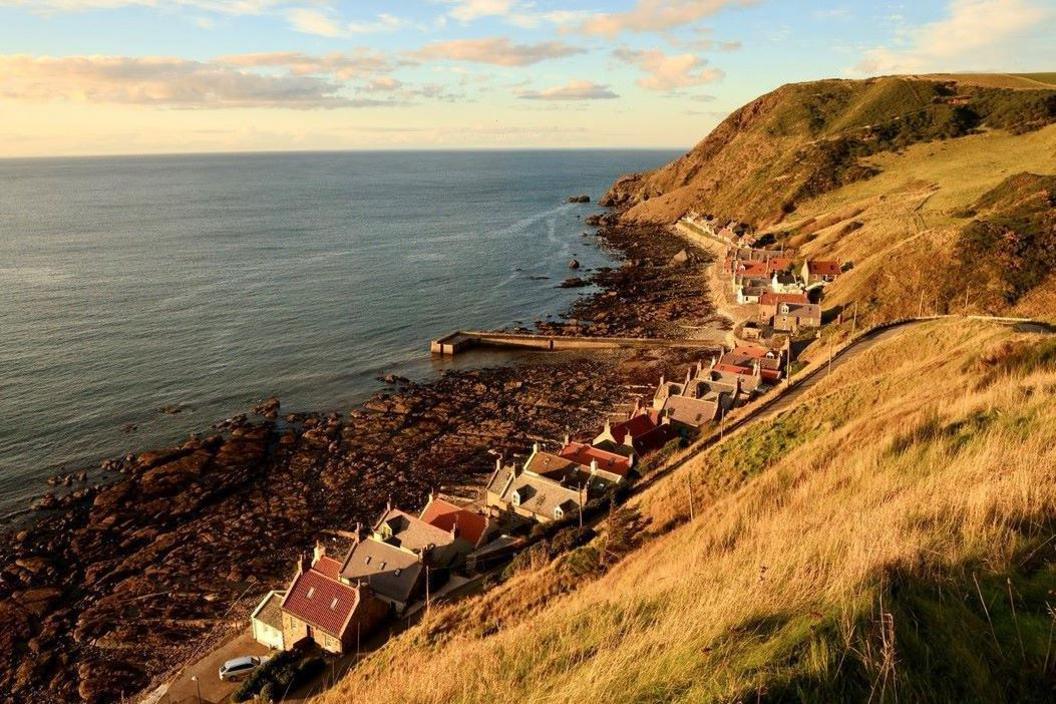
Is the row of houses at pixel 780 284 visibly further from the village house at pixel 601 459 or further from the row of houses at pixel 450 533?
the village house at pixel 601 459

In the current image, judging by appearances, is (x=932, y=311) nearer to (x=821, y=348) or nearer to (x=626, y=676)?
(x=821, y=348)

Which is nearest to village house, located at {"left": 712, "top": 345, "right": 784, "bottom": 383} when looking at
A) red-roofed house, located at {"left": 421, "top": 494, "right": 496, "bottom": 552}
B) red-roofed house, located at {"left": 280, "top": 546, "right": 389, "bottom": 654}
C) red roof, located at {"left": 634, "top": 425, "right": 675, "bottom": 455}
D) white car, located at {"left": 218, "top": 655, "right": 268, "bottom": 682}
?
red roof, located at {"left": 634, "top": 425, "right": 675, "bottom": 455}

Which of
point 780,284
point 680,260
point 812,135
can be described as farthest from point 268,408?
point 812,135

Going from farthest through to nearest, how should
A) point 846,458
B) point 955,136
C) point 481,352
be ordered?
point 955,136 < point 481,352 < point 846,458

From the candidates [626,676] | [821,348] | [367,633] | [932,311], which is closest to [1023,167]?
[932,311]

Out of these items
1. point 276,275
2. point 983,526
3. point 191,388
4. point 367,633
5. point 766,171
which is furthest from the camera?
point 766,171

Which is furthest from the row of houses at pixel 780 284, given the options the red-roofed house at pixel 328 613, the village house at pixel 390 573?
the red-roofed house at pixel 328 613

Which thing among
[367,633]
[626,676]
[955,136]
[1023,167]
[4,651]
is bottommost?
[4,651]
